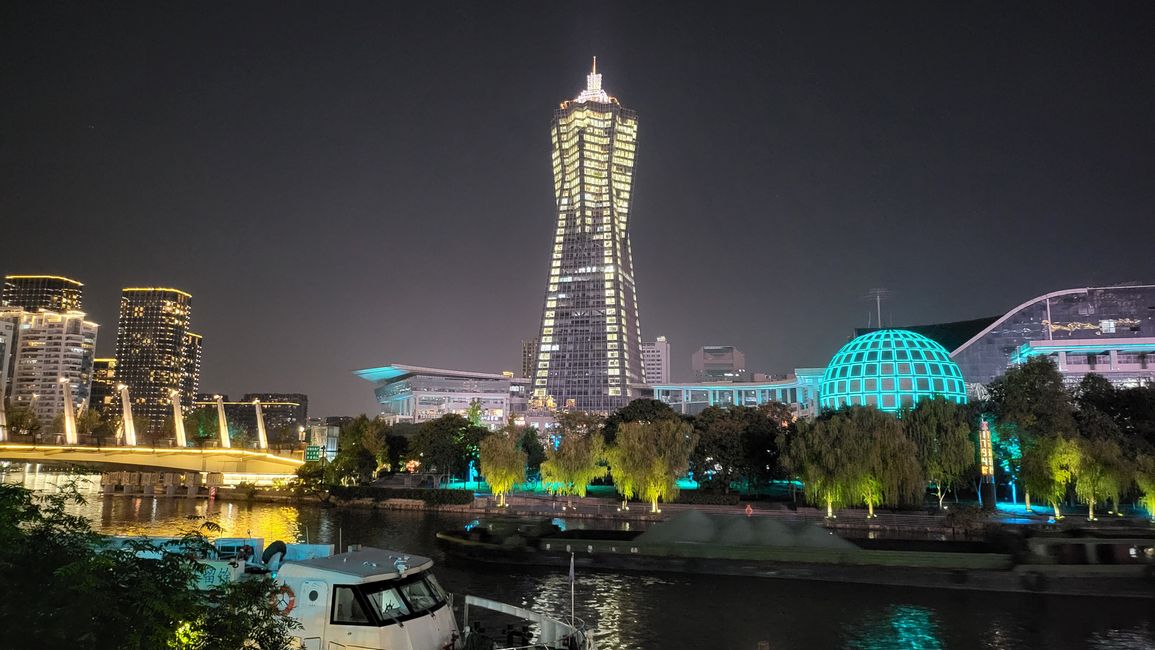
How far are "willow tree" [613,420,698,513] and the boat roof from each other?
52.4 meters

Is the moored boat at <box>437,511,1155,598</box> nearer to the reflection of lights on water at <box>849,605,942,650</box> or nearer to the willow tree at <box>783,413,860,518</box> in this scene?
the reflection of lights on water at <box>849,605,942,650</box>

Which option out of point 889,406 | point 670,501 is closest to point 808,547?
point 670,501

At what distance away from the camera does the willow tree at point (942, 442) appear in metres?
63.0

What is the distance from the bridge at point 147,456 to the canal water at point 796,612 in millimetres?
72650

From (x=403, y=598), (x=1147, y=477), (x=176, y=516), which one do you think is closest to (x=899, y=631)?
(x=403, y=598)

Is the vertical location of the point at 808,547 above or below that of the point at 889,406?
below

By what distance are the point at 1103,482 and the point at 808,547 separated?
1310 inches

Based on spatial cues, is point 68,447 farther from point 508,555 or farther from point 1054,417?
point 1054,417

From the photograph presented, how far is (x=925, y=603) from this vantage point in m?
34.2

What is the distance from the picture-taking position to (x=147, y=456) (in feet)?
316

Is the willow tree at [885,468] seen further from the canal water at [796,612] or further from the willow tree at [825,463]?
the canal water at [796,612]

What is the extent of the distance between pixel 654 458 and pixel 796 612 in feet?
119

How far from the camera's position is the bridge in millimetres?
95438

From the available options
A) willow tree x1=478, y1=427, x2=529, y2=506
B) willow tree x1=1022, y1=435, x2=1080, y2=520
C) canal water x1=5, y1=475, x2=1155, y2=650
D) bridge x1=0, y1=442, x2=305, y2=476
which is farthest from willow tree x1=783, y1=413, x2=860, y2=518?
bridge x1=0, y1=442, x2=305, y2=476
